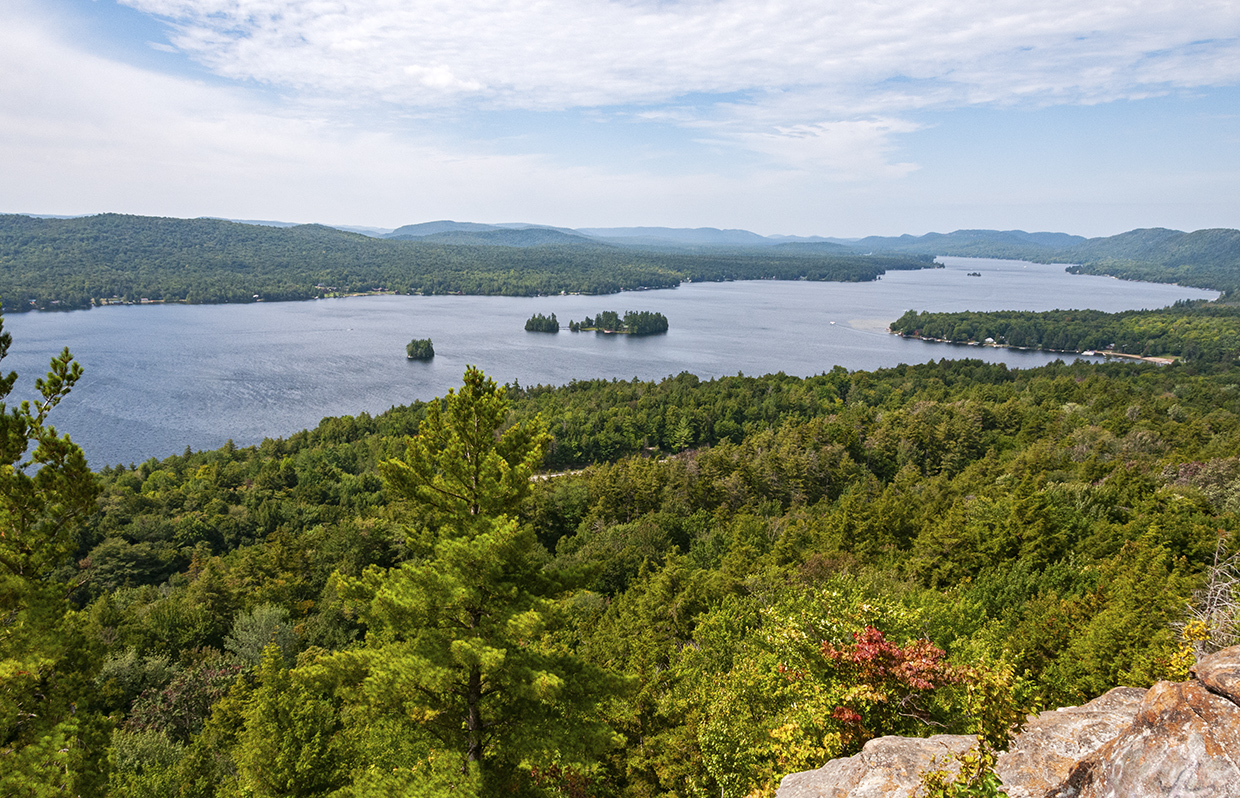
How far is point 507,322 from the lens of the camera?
182 metres

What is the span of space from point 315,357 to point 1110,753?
135m

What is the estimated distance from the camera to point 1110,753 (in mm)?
6410

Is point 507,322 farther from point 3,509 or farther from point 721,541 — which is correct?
point 3,509

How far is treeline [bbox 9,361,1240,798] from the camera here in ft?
35.1

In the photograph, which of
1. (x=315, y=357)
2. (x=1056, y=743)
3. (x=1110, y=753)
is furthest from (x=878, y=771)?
(x=315, y=357)

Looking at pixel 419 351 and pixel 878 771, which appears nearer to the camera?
pixel 878 771

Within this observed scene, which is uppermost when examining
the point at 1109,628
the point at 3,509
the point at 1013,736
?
the point at 3,509

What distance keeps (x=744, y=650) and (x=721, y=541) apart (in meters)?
25.1

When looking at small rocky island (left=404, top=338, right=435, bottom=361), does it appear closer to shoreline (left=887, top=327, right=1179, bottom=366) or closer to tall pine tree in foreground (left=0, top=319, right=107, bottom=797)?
shoreline (left=887, top=327, right=1179, bottom=366)

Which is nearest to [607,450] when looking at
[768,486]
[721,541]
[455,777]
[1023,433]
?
[768,486]

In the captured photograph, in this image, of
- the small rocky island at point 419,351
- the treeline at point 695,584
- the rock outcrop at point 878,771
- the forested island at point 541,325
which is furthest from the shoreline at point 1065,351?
the rock outcrop at point 878,771

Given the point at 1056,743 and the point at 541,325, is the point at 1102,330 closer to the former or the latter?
the point at 541,325

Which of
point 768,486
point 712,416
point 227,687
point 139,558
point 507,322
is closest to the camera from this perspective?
point 227,687

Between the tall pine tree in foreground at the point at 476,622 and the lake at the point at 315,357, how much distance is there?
84.5 m
